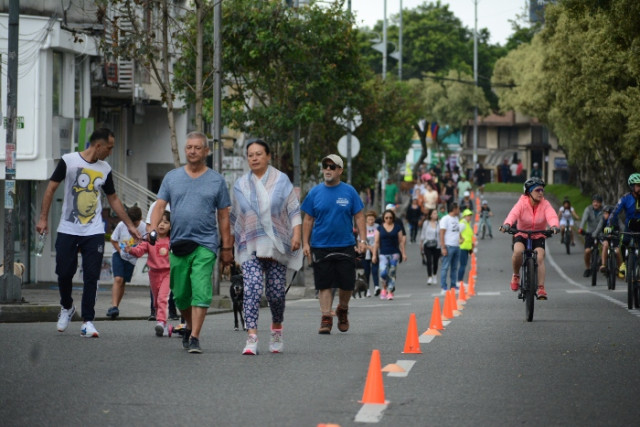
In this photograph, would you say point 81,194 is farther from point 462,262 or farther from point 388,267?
point 462,262

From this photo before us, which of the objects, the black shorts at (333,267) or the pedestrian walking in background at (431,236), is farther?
the pedestrian walking in background at (431,236)

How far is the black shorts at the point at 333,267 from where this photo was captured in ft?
45.8

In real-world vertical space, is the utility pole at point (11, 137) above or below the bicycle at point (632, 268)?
above

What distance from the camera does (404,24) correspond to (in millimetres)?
113750

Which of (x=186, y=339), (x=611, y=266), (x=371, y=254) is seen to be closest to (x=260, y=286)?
(x=186, y=339)

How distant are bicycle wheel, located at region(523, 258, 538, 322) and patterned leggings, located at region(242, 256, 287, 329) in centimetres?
537

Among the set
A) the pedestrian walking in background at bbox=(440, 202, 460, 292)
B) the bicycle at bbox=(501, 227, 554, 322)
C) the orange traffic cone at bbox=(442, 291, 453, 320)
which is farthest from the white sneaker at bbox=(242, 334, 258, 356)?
the pedestrian walking in background at bbox=(440, 202, 460, 292)

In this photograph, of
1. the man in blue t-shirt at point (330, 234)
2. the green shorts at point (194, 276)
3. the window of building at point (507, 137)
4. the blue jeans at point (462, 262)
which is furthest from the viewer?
the window of building at point (507, 137)

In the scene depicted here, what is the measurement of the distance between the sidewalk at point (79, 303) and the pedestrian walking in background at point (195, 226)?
5.12 metres

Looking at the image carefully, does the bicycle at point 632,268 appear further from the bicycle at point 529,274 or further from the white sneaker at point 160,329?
the white sneaker at point 160,329

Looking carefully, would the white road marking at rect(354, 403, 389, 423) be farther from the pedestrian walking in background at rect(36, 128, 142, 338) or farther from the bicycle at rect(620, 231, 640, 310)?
the bicycle at rect(620, 231, 640, 310)

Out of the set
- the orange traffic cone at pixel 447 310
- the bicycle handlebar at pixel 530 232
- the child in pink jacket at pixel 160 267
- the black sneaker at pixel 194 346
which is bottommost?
the orange traffic cone at pixel 447 310

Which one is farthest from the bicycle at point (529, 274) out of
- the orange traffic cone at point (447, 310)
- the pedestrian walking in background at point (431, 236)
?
the pedestrian walking in background at point (431, 236)

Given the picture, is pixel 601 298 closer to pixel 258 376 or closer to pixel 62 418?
pixel 258 376
